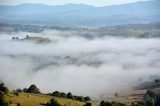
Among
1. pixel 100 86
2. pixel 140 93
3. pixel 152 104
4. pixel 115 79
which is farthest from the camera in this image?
pixel 115 79

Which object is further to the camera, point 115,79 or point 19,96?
point 115,79

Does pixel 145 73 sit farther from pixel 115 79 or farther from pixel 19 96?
pixel 19 96

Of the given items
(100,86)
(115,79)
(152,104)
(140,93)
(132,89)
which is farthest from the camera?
(115,79)

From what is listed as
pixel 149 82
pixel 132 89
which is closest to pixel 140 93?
pixel 132 89

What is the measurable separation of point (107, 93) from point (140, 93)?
12.9 m

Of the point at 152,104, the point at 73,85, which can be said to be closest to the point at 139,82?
the point at 73,85

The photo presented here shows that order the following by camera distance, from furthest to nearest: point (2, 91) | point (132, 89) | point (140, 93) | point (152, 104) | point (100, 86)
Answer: point (100, 86), point (132, 89), point (140, 93), point (152, 104), point (2, 91)

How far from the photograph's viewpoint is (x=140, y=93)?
146500 mm

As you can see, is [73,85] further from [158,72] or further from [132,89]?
[158,72]

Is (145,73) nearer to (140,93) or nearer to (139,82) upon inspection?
(139,82)

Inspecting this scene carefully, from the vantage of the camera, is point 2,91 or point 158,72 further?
point 158,72

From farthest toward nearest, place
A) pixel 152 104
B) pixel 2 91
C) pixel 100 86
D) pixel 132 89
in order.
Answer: pixel 100 86
pixel 132 89
pixel 152 104
pixel 2 91

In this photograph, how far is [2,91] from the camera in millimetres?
76688

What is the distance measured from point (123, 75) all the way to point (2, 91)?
128509mm
